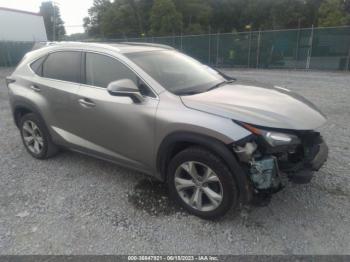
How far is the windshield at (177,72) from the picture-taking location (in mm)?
3380

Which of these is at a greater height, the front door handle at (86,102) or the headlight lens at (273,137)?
the front door handle at (86,102)

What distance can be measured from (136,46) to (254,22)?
5292 centimetres

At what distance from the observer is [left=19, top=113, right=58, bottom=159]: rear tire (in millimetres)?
4367

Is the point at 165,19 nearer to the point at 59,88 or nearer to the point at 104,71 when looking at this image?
the point at 59,88

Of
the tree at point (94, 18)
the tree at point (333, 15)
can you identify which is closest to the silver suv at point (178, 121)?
the tree at point (333, 15)

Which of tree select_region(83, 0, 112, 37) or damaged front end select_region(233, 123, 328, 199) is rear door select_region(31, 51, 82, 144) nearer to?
damaged front end select_region(233, 123, 328, 199)

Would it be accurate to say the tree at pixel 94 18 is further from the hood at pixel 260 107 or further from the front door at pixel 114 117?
the hood at pixel 260 107

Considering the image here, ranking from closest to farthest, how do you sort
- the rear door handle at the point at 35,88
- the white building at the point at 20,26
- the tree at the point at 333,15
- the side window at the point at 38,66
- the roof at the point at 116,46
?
the roof at the point at 116,46
the rear door handle at the point at 35,88
the side window at the point at 38,66
the white building at the point at 20,26
the tree at the point at 333,15

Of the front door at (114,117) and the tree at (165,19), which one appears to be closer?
the front door at (114,117)

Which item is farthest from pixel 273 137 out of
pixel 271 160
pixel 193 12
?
pixel 193 12

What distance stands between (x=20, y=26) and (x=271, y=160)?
37835mm

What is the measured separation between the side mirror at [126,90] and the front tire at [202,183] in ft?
2.36

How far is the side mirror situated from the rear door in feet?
2.93

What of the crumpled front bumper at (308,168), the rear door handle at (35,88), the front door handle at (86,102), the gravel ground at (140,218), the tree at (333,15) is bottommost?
the gravel ground at (140,218)
